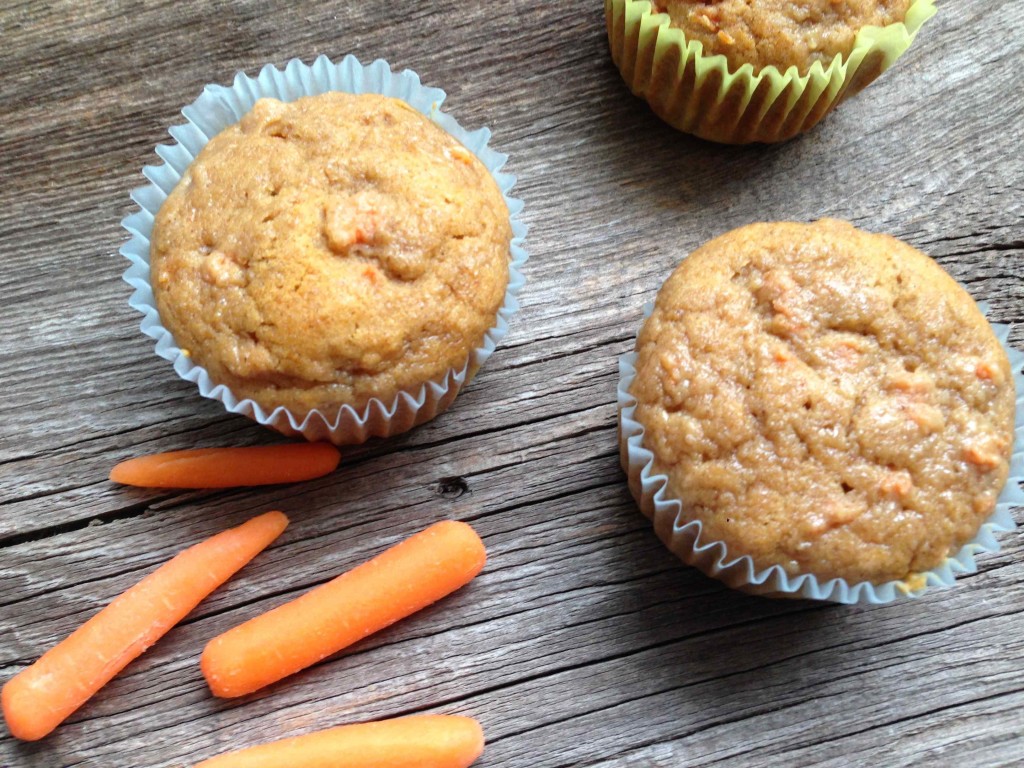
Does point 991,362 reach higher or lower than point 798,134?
lower

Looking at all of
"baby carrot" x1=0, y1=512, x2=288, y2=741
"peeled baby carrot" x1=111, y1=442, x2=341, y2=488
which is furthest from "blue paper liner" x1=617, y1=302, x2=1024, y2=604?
"baby carrot" x1=0, y1=512, x2=288, y2=741

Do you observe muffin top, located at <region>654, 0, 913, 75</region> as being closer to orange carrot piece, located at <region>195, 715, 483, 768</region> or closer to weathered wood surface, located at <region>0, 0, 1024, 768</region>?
weathered wood surface, located at <region>0, 0, 1024, 768</region>

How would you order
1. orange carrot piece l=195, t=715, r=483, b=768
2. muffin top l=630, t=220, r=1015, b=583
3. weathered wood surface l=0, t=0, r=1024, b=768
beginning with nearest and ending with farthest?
muffin top l=630, t=220, r=1015, b=583 → orange carrot piece l=195, t=715, r=483, b=768 → weathered wood surface l=0, t=0, r=1024, b=768

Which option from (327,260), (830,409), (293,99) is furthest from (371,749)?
(293,99)

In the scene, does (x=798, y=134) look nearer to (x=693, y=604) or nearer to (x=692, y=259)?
(x=692, y=259)

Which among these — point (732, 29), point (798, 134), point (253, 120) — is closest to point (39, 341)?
point (253, 120)

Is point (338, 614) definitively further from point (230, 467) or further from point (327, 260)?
point (327, 260)

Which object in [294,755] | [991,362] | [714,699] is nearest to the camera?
[991,362]
